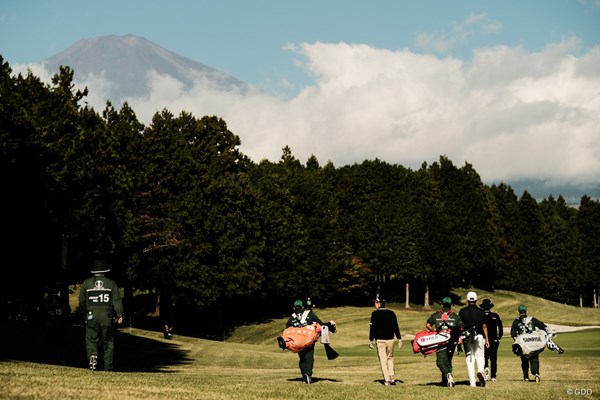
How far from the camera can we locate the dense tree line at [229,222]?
36.5 meters

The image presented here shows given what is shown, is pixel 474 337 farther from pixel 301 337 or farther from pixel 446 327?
pixel 301 337

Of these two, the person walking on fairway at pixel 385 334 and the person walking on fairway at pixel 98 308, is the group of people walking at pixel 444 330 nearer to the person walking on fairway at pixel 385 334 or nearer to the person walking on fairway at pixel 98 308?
the person walking on fairway at pixel 385 334

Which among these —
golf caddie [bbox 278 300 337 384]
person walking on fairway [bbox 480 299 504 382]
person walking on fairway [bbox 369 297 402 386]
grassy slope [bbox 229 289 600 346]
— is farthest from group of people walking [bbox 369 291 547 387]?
grassy slope [bbox 229 289 600 346]

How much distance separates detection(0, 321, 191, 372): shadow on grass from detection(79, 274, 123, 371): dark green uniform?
713cm

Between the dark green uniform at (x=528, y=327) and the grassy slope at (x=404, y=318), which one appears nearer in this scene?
the dark green uniform at (x=528, y=327)

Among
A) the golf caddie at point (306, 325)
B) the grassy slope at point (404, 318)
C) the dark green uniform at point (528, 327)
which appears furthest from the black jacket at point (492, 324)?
the grassy slope at point (404, 318)

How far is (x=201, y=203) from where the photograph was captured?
2361 inches

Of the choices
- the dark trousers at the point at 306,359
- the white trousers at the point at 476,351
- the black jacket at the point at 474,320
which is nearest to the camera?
the dark trousers at the point at 306,359

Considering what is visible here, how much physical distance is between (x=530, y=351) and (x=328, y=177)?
89.5 m

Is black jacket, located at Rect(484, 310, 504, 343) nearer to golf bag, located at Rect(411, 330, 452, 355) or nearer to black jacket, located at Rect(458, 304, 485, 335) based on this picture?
black jacket, located at Rect(458, 304, 485, 335)

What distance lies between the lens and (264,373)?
2973 cm

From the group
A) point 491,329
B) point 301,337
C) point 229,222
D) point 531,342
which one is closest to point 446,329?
point 491,329

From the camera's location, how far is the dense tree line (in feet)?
120

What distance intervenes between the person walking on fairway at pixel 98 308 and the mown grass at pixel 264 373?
34.4 inches
